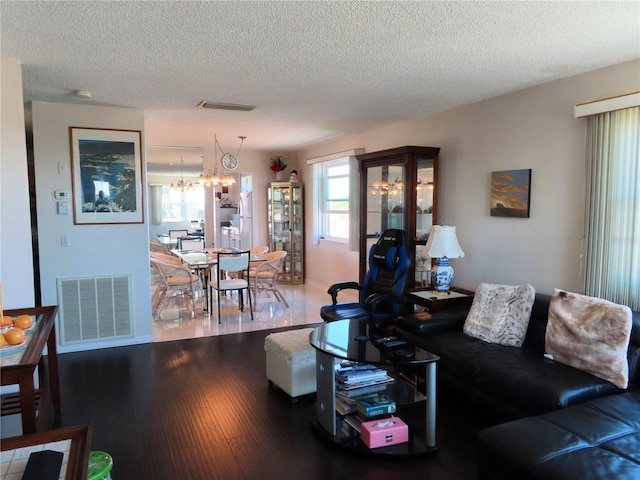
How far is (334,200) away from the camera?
7.31 metres

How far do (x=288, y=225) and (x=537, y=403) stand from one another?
6.12m

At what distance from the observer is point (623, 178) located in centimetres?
309

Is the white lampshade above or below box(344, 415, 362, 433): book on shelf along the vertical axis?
above

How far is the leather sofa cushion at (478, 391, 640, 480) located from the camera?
1852 mm

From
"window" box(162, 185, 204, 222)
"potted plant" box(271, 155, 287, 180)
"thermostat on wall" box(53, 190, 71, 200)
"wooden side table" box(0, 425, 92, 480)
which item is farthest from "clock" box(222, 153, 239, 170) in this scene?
"window" box(162, 185, 204, 222)

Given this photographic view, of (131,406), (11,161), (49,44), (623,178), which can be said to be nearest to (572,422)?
(623,178)

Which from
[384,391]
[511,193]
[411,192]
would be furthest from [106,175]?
[511,193]

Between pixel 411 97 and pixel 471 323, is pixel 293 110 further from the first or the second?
pixel 471 323

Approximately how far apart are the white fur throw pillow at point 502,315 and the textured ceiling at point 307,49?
5.52ft

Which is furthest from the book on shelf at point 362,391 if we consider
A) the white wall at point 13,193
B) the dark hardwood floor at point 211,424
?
the white wall at point 13,193

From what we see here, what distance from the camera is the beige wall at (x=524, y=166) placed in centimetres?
345

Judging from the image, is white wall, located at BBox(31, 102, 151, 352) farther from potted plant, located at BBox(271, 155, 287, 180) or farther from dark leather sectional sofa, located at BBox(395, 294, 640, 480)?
potted plant, located at BBox(271, 155, 287, 180)

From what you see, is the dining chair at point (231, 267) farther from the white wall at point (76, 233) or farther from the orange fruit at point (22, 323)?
the orange fruit at point (22, 323)

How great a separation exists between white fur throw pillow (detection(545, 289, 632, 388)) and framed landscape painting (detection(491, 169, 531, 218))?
40.3 inches
